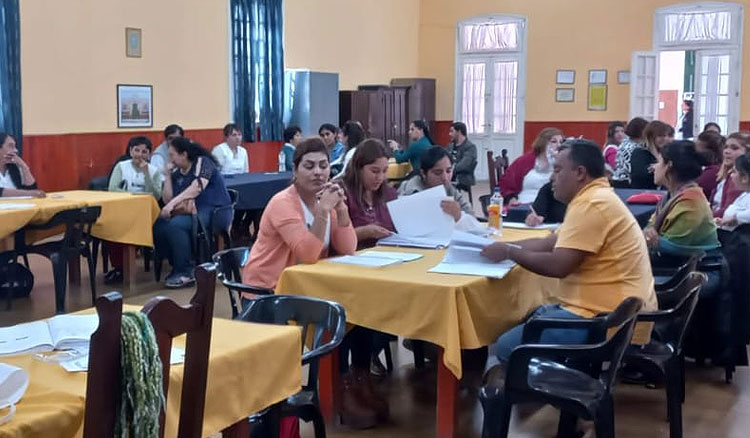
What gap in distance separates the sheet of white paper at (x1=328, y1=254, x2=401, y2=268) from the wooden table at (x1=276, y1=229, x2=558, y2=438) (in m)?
0.04

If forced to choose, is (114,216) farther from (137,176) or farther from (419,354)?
(419,354)

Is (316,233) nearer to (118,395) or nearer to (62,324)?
(62,324)

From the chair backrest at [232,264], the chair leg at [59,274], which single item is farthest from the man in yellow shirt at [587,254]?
the chair leg at [59,274]

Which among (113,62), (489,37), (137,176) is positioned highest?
(489,37)

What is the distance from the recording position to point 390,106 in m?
13.5

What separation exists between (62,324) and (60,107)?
6980 millimetres

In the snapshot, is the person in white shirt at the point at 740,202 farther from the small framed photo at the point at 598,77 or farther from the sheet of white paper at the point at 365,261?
the small framed photo at the point at 598,77

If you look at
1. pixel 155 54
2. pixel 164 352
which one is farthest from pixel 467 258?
pixel 155 54

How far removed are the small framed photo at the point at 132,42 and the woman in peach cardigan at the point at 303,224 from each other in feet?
20.5

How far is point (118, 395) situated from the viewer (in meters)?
1.54

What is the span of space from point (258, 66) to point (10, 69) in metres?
3.68

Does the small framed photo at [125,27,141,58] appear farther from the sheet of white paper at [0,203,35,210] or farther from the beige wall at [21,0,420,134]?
the sheet of white paper at [0,203,35,210]

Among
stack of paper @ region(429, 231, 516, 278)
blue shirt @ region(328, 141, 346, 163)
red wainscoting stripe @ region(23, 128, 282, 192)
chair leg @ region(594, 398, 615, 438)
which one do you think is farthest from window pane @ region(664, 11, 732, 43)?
chair leg @ region(594, 398, 615, 438)

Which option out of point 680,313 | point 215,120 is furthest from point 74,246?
point 215,120
